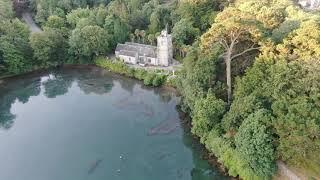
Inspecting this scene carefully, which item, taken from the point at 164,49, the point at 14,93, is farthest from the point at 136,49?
the point at 14,93

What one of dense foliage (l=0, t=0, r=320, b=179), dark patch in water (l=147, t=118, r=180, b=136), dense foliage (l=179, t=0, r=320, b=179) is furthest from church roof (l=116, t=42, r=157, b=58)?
dark patch in water (l=147, t=118, r=180, b=136)

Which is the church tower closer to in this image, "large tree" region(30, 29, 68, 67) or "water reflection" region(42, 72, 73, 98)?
"water reflection" region(42, 72, 73, 98)

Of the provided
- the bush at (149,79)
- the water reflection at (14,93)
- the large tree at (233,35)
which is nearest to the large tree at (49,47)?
the water reflection at (14,93)

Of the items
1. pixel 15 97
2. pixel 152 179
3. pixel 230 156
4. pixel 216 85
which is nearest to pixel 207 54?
pixel 216 85

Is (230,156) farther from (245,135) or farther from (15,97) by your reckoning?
(15,97)

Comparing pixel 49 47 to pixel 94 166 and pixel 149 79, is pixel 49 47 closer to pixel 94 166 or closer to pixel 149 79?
pixel 149 79
